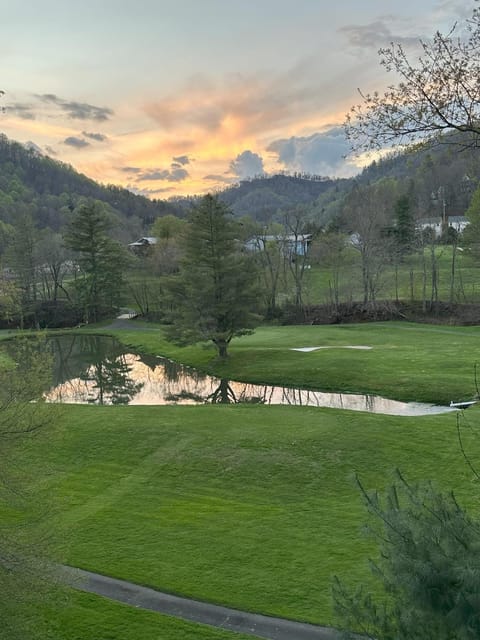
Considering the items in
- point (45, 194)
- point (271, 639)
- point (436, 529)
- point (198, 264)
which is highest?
point (45, 194)

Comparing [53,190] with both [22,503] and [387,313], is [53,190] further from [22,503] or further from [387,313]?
[22,503]

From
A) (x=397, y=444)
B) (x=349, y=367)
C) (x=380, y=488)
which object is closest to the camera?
(x=380, y=488)

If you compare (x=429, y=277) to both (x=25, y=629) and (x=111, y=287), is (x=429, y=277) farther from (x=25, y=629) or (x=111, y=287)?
(x=25, y=629)

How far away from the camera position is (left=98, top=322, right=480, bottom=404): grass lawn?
26141 millimetres

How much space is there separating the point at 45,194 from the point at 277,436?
159 meters

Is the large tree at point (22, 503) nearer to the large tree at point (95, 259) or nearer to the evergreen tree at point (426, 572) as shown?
the evergreen tree at point (426, 572)

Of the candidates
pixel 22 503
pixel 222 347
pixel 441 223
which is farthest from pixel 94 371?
pixel 441 223

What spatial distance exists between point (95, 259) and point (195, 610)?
58.9 meters

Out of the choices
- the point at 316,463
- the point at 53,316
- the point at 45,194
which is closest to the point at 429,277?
the point at 53,316

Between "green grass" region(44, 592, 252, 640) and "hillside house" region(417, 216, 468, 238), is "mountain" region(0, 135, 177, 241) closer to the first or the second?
"hillside house" region(417, 216, 468, 238)

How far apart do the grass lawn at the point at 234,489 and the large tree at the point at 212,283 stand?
1041cm

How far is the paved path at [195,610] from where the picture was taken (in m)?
8.78

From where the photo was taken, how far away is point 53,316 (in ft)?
214

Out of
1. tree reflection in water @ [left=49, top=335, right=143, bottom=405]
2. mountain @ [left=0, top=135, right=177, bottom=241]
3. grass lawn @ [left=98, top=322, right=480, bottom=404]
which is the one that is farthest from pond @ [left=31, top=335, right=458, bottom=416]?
mountain @ [left=0, top=135, right=177, bottom=241]
